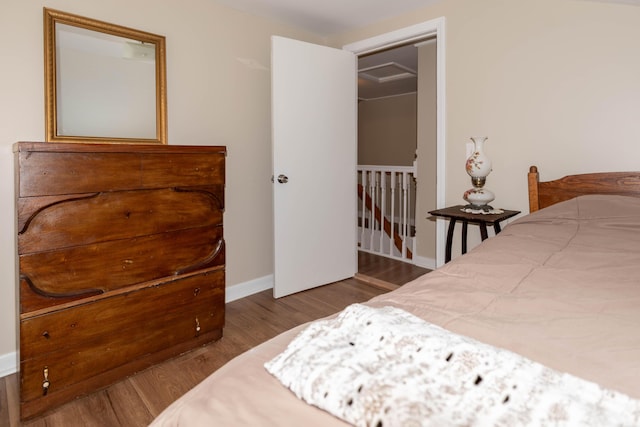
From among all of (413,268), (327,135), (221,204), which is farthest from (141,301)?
(413,268)

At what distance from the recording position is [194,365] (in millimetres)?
2029

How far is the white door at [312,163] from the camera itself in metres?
2.90

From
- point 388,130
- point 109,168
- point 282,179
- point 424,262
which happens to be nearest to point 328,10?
point 282,179

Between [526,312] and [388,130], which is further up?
[388,130]

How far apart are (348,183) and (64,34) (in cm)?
223

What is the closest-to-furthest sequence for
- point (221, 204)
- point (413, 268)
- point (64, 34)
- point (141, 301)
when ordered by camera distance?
point (141, 301) < point (64, 34) < point (221, 204) < point (413, 268)

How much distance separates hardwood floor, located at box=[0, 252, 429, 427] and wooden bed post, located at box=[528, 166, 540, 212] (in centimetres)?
132

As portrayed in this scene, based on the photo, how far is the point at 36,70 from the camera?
202 cm

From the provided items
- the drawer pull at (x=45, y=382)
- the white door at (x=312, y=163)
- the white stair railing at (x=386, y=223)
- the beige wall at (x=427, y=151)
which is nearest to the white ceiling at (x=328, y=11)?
the white door at (x=312, y=163)

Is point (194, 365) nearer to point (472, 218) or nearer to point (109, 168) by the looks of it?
point (109, 168)

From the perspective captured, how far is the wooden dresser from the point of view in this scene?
5.23ft

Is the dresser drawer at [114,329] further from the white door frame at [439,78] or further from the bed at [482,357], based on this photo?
the white door frame at [439,78]

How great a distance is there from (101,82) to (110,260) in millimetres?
1102

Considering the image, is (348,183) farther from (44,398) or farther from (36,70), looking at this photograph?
(44,398)
